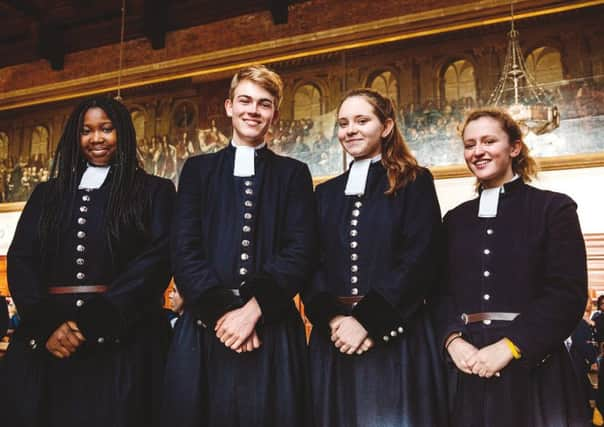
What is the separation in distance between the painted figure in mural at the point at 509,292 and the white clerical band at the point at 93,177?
5.89ft

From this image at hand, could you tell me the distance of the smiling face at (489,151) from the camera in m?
2.91

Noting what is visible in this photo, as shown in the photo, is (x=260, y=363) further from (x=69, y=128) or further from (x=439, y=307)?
(x=69, y=128)

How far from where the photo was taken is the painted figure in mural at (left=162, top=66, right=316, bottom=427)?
2.51m

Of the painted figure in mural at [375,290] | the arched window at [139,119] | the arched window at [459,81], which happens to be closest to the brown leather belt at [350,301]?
the painted figure in mural at [375,290]

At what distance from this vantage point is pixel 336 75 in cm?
959

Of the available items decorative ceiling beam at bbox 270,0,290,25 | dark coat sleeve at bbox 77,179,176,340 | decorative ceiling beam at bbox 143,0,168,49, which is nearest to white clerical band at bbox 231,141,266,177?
dark coat sleeve at bbox 77,179,176,340

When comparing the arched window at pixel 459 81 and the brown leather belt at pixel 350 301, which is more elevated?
the arched window at pixel 459 81

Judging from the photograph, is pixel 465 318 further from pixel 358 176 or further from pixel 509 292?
pixel 358 176

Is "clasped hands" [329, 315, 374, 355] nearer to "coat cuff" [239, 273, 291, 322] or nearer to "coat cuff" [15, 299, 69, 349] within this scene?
"coat cuff" [239, 273, 291, 322]

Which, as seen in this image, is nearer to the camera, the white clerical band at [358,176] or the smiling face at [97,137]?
the white clerical band at [358,176]

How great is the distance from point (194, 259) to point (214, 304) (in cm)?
25

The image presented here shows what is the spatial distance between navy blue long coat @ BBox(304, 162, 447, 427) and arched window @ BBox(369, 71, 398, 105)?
6575 millimetres

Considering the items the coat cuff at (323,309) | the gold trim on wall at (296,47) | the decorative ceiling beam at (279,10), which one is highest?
the decorative ceiling beam at (279,10)

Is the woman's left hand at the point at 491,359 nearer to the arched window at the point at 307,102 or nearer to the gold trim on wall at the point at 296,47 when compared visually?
the gold trim on wall at the point at 296,47
